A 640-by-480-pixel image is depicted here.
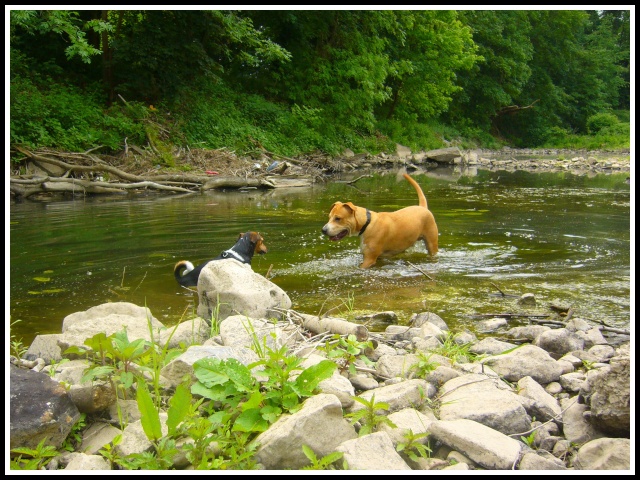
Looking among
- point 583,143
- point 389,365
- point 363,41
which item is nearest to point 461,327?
point 389,365

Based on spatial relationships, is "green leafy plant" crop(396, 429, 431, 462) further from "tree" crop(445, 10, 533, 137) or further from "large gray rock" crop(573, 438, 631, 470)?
"tree" crop(445, 10, 533, 137)

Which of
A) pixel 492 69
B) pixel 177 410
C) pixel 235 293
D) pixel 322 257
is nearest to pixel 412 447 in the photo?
pixel 177 410

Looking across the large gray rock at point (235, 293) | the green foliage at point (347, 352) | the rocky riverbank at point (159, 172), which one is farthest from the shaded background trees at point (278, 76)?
the green foliage at point (347, 352)

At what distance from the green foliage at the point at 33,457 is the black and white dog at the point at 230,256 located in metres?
3.43

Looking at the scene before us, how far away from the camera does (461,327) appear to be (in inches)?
204

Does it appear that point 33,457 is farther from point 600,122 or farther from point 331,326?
point 600,122

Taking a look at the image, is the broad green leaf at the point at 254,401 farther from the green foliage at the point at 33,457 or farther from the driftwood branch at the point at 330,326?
the driftwood branch at the point at 330,326

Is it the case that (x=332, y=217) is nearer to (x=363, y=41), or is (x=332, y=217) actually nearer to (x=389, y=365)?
(x=389, y=365)

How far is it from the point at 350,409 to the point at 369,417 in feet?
0.61

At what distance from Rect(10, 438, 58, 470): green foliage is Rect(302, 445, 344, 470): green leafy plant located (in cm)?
121

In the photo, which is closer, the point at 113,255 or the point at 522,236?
the point at 113,255

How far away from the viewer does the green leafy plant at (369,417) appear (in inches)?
108

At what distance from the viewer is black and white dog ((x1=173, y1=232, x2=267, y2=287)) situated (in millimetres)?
6180

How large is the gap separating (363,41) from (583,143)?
2558 cm
